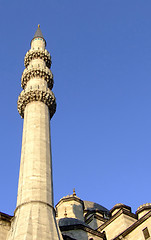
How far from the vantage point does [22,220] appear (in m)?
8.57

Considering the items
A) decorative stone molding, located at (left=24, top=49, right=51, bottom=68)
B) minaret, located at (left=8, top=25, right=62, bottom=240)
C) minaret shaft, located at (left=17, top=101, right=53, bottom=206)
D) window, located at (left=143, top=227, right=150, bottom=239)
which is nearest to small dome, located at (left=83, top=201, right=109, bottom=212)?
window, located at (left=143, top=227, right=150, bottom=239)

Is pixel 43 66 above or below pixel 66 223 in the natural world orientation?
above

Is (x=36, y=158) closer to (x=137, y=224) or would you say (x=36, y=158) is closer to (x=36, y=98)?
(x=36, y=98)

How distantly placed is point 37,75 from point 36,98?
1657mm

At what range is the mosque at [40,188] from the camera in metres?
8.63

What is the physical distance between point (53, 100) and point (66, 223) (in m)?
5.20

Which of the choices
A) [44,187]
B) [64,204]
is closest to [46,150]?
[44,187]

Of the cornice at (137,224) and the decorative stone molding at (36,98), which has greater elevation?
the decorative stone molding at (36,98)

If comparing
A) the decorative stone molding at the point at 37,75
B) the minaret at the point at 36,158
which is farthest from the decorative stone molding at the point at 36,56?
the decorative stone molding at the point at 37,75

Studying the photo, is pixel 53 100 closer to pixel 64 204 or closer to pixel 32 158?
pixel 32 158

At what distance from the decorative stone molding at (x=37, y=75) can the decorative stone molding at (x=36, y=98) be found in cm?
109

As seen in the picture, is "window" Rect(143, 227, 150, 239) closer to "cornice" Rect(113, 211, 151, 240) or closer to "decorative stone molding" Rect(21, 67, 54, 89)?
"cornice" Rect(113, 211, 151, 240)

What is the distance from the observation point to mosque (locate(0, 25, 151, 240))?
863cm

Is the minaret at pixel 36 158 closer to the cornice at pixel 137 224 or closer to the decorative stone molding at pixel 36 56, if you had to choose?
the decorative stone molding at pixel 36 56
